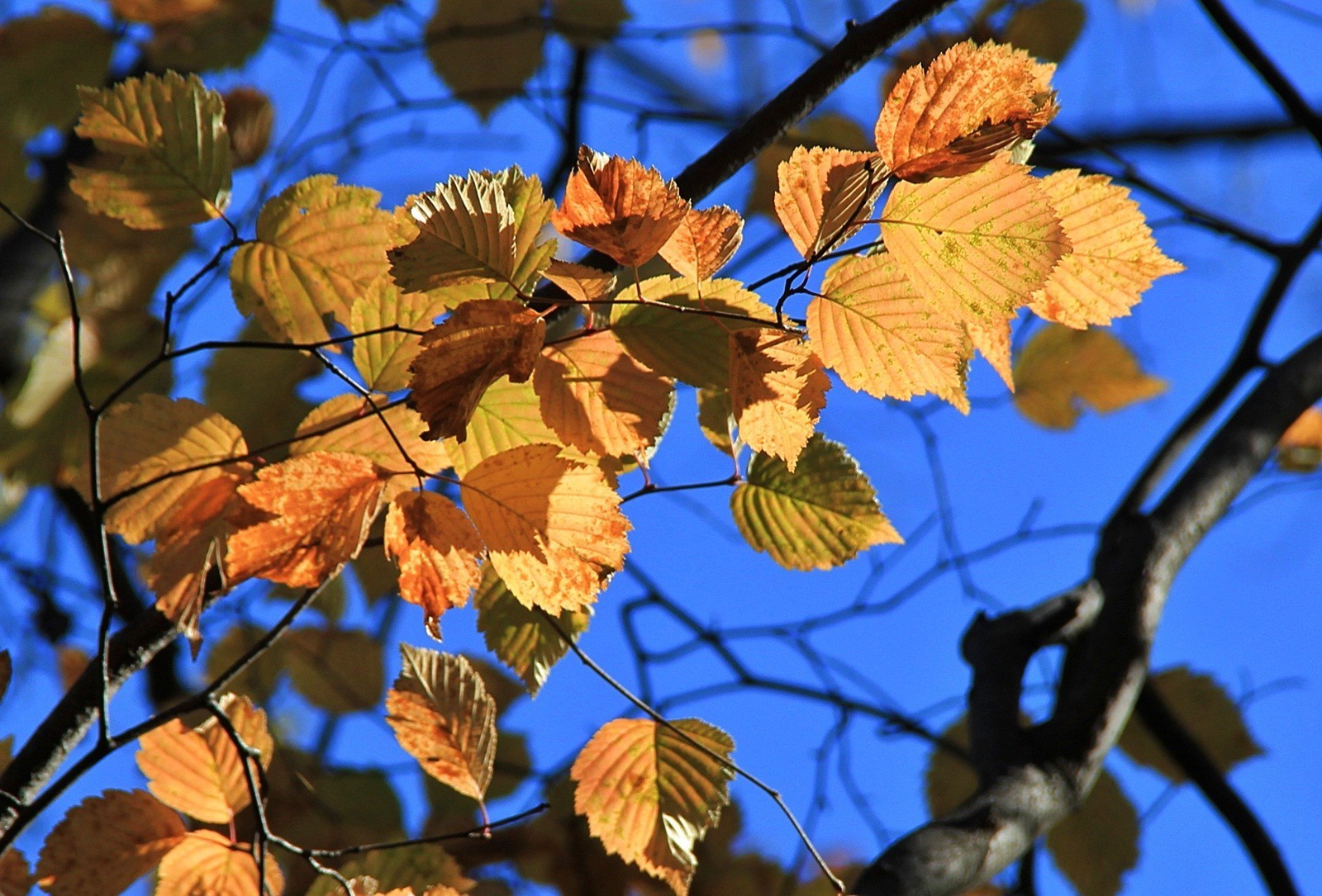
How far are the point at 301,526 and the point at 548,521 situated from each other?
0.12 meters

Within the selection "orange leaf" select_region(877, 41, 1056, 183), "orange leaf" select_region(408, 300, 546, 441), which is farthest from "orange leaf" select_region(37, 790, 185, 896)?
"orange leaf" select_region(877, 41, 1056, 183)

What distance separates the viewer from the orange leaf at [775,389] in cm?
48

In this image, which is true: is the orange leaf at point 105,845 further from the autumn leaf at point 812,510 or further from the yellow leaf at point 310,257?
the autumn leaf at point 812,510

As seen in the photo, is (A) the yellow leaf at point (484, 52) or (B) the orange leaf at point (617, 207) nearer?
(B) the orange leaf at point (617, 207)

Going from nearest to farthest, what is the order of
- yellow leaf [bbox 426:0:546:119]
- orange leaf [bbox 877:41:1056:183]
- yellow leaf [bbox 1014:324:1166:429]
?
orange leaf [bbox 877:41:1056:183] < yellow leaf [bbox 1014:324:1166:429] < yellow leaf [bbox 426:0:546:119]

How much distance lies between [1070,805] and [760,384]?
0.60 meters

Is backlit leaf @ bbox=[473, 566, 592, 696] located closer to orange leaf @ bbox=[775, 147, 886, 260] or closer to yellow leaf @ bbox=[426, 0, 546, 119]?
orange leaf @ bbox=[775, 147, 886, 260]

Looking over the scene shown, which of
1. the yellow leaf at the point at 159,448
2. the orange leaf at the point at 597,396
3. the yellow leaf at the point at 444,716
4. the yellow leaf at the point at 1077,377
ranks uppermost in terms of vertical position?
the yellow leaf at the point at 1077,377

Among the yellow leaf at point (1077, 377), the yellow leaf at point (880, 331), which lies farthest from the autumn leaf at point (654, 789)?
the yellow leaf at point (1077, 377)

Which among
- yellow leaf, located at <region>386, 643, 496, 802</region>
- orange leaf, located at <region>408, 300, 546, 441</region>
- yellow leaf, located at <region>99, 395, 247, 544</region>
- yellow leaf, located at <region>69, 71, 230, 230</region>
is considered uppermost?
yellow leaf, located at <region>69, 71, 230, 230</region>

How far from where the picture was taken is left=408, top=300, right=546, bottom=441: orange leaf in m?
0.44

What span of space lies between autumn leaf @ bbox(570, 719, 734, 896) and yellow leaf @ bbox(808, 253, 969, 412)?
30cm

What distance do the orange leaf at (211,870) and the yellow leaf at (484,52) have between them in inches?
48.8

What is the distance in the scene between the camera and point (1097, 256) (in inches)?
20.9
